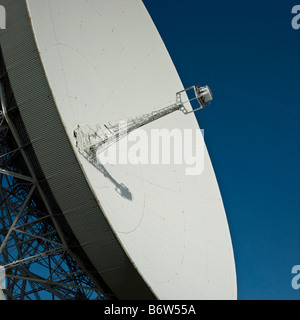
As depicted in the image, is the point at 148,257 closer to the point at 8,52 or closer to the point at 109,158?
the point at 109,158

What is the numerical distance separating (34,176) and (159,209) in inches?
248

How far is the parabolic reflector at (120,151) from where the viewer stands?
1323 cm

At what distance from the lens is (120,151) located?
1855 centimetres

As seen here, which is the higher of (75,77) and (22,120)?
(75,77)

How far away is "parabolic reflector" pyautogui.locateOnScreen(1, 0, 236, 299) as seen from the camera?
1323 centimetres

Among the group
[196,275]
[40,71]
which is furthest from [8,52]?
[196,275]

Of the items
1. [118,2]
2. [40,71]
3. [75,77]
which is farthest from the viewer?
[118,2]

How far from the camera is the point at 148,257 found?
616 inches

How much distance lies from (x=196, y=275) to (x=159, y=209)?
341cm
